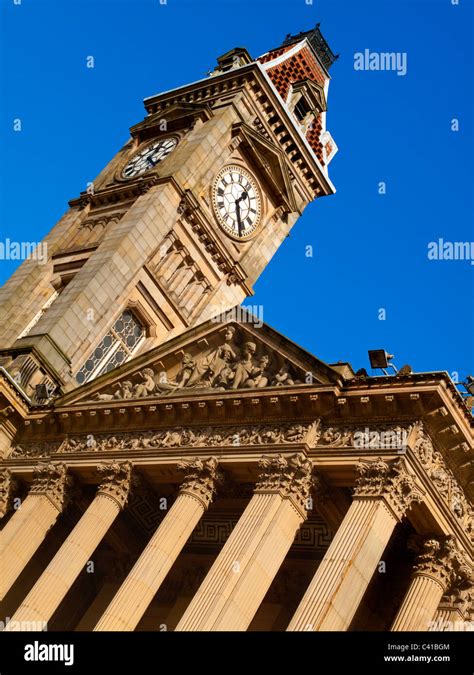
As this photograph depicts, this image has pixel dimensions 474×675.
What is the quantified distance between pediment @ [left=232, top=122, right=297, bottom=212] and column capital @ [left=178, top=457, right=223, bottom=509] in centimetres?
2313

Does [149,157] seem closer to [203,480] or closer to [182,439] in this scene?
[182,439]

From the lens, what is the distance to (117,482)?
30359 millimetres

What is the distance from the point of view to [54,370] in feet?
121

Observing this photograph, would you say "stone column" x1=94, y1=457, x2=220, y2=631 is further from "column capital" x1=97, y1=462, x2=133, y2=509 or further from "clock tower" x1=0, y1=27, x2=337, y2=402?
"clock tower" x1=0, y1=27, x2=337, y2=402

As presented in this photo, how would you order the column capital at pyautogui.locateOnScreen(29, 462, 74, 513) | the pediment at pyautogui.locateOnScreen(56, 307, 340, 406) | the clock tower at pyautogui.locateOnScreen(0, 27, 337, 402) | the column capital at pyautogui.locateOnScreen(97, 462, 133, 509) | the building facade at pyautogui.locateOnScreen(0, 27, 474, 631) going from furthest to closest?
the clock tower at pyautogui.locateOnScreen(0, 27, 337, 402) → the column capital at pyautogui.locateOnScreen(29, 462, 74, 513) → the column capital at pyautogui.locateOnScreen(97, 462, 133, 509) → the pediment at pyautogui.locateOnScreen(56, 307, 340, 406) → the building facade at pyautogui.locateOnScreen(0, 27, 474, 631)

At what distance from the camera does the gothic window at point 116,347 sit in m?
40.4

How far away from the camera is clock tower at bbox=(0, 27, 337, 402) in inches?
1547

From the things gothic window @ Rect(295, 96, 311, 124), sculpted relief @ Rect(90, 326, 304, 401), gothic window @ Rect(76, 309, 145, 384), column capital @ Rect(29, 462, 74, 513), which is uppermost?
gothic window @ Rect(295, 96, 311, 124)

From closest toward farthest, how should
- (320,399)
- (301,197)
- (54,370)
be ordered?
1. (320,399)
2. (54,370)
3. (301,197)

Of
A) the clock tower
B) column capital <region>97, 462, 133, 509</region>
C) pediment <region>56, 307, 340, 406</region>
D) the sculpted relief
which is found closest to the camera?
pediment <region>56, 307, 340, 406</region>

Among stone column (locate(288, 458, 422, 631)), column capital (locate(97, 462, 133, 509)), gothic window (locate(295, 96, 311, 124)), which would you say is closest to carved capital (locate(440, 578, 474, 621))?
stone column (locate(288, 458, 422, 631))
